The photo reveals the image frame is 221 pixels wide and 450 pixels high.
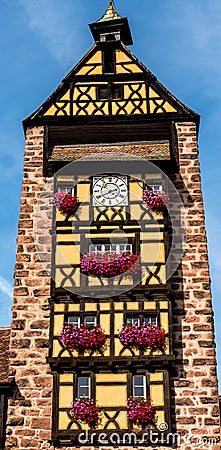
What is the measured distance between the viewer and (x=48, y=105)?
22.4 metres

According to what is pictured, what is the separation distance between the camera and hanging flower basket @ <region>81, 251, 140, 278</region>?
62.8 ft

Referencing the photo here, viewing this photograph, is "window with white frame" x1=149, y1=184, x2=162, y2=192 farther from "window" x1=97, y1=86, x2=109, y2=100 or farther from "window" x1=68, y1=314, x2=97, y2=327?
"window" x1=68, y1=314, x2=97, y2=327

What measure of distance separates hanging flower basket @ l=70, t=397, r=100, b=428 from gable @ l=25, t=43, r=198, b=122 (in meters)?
8.78

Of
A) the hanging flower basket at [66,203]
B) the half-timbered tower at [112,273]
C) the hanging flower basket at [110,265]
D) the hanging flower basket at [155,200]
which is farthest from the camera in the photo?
the hanging flower basket at [66,203]

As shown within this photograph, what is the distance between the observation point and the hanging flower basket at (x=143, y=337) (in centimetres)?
1831

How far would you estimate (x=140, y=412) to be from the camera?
1756cm

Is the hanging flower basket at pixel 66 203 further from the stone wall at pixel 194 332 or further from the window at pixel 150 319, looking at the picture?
the window at pixel 150 319

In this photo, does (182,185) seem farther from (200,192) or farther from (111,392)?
(111,392)

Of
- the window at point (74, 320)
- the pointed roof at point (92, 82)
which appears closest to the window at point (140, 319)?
the window at point (74, 320)

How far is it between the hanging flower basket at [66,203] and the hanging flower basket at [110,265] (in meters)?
1.62

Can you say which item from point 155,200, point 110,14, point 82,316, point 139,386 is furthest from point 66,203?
point 110,14

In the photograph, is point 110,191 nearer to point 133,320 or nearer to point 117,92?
point 117,92

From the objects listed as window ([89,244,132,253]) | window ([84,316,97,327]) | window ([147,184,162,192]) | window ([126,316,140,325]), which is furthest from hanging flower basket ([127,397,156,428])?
window ([147,184,162,192])

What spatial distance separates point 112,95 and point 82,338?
7.99 metres
